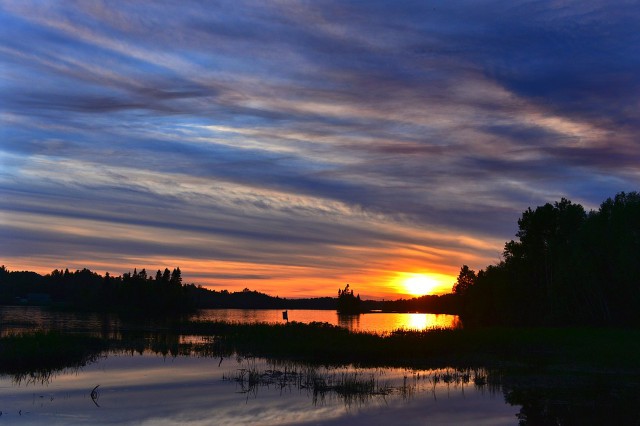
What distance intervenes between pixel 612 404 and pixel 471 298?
3889 inches

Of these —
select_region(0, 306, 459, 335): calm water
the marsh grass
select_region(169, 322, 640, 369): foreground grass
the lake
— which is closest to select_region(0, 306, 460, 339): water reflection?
select_region(0, 306, 459, 335): calm water

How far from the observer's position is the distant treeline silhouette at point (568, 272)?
275ft

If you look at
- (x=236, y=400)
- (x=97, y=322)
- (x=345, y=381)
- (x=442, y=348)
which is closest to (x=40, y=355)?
(x=236, y=400)

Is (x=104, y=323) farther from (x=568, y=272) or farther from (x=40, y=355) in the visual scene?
(x=568, y=272)

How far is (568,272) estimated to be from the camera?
285ft

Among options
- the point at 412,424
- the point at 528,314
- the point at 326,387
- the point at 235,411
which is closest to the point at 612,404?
the point at 412,424

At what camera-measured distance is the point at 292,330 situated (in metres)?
61.5

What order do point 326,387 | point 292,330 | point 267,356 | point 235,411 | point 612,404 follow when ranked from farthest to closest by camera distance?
1. point 292,330
2. point 267,356
3. point 326,387
4. point 612,404
5. point 235,411

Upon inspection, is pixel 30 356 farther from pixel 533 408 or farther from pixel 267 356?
pixel 533 408

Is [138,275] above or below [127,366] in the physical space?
above

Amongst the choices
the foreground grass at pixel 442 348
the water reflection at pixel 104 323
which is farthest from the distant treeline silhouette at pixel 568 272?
the foreground grass at pixel 442 348

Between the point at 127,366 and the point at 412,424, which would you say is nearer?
the point at 412,424

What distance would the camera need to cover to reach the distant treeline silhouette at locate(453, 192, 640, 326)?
8381 centimetres

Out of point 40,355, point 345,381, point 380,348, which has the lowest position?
point 345,381
